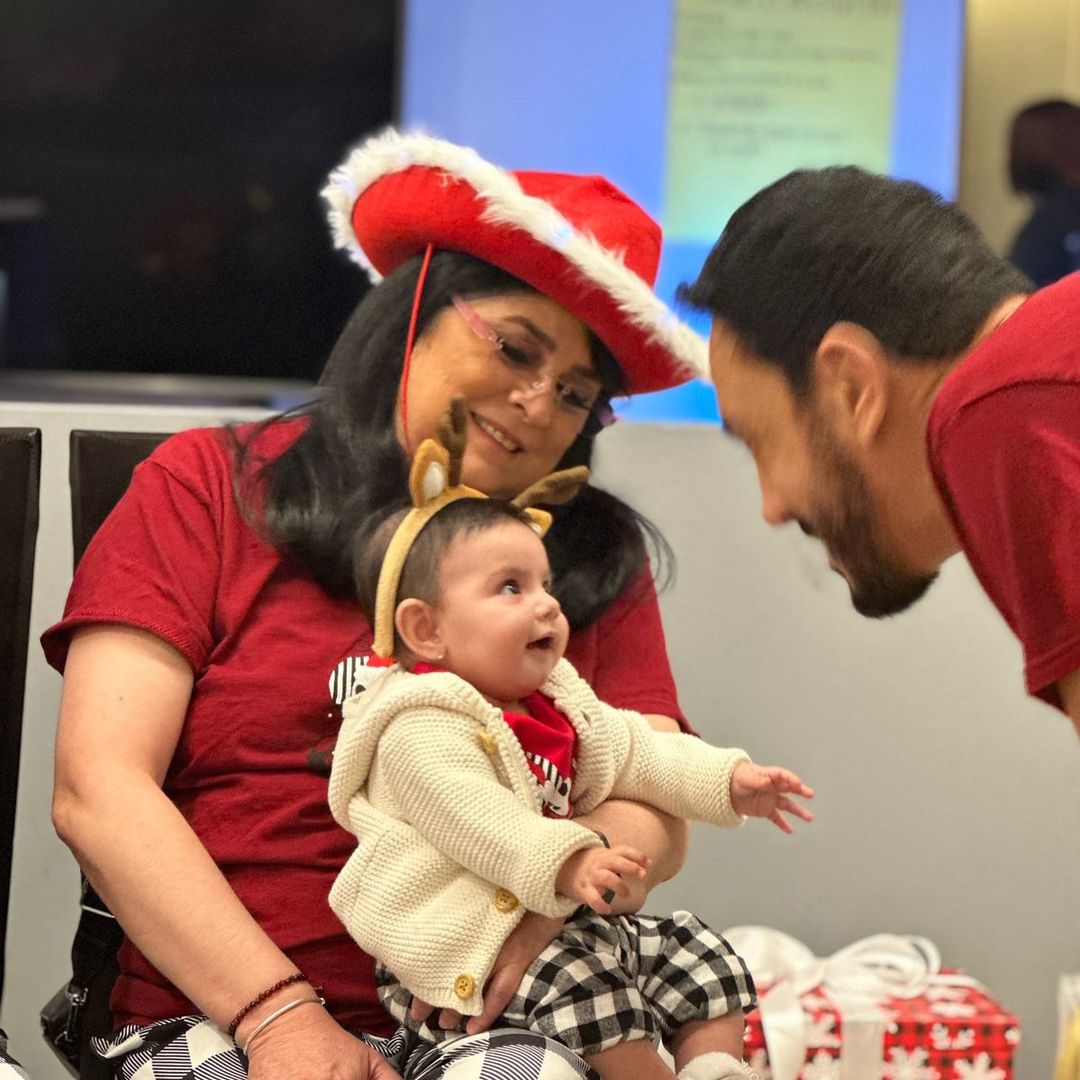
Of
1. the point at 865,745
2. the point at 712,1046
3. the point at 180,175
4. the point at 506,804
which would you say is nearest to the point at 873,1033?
the point at 865,745

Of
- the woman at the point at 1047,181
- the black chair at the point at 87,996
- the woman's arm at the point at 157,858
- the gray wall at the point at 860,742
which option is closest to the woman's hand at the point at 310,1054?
the woman's arm at the point at 157,858

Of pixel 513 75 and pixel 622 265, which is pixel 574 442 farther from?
pixel 513 75

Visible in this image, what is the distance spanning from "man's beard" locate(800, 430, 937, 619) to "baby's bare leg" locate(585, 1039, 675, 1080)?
469 mm

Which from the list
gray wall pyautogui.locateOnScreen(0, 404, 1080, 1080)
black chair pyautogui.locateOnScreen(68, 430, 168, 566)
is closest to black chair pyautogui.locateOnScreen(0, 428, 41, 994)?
black chair pyautogui.locateOnScreen(68, 430, 168, 566)

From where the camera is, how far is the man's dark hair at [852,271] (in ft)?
4.43

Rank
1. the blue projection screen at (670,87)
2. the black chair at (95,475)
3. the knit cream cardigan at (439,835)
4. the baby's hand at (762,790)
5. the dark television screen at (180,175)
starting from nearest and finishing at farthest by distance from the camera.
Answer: the knit cream cardigan at (439,835) → the baby's hand at (762,790) → the black chair at (95,475) → the dark television screen at (180,175) → the blue projection screen at (670,87)

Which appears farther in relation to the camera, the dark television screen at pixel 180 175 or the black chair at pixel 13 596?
the dark television screen at pixel 180 175

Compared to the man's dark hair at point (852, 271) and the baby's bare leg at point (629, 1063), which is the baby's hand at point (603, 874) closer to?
the baby's bare leg at point (629, 1063)

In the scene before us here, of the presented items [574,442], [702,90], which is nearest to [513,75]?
[702,90]

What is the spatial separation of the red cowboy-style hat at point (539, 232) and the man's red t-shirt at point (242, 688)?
415 millimetres

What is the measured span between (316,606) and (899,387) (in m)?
0.70

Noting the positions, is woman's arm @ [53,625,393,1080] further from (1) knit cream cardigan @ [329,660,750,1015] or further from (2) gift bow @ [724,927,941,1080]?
(2) gift bow @ [724,927,941,1080]

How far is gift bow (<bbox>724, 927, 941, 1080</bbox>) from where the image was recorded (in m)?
2.20

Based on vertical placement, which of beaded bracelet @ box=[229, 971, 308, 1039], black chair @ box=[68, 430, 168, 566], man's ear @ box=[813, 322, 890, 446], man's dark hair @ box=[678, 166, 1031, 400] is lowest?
beaded bracelet @ box=[229, 971, 308, 1039]
